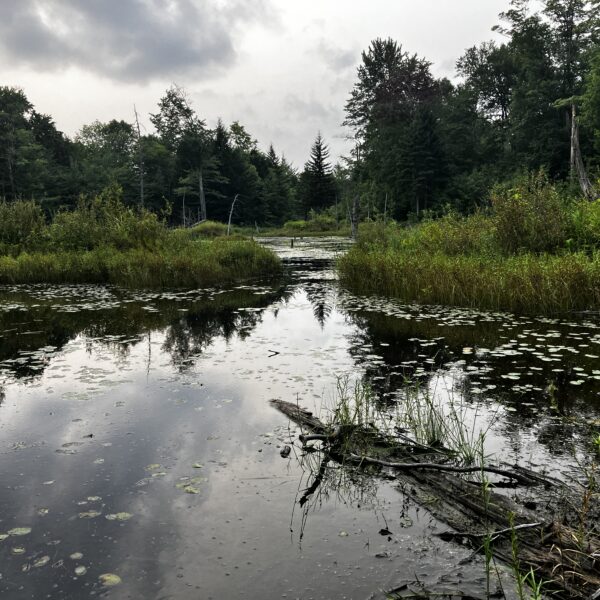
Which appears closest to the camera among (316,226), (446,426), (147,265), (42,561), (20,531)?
(42,561)

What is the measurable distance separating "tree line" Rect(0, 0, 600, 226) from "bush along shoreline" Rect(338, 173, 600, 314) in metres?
20.8

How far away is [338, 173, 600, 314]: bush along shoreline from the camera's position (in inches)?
442

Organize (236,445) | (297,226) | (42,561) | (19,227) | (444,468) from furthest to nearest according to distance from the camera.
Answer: (297,226), (19,227), (236,445), (444,468), (42,561)

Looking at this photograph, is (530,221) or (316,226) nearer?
(530,221)

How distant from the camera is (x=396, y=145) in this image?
5425 centimetres

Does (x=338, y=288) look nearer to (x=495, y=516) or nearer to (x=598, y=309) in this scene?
(x=598, y=309)

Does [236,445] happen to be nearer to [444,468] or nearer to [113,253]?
[444,468]

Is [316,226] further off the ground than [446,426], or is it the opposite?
[316,226]

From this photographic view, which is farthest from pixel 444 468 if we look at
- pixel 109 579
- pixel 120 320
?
pixel 120 320

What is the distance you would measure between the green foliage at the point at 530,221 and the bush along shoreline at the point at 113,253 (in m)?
10.2

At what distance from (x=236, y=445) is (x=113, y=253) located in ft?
55.0

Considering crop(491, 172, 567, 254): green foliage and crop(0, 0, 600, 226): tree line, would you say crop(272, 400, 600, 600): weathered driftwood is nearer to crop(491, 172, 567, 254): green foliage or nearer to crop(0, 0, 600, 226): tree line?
crop(491, 172, 567, 254): green foliage

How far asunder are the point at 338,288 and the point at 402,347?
822 cm

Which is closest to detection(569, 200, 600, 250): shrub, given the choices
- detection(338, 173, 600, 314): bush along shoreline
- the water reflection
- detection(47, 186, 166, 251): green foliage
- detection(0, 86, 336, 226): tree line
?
detection(338, 173, 600, 314): bush along shoreline
